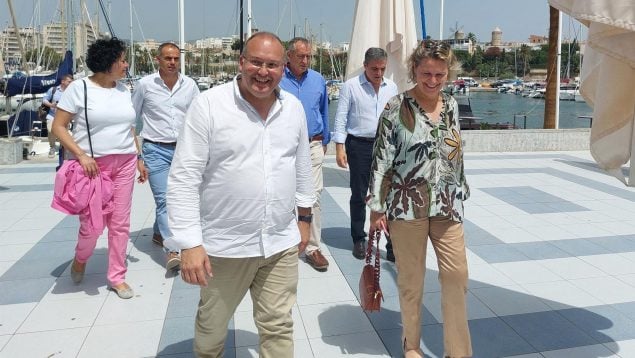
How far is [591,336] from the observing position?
3.36 metres

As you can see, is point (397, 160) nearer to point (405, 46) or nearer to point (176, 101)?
point (176, 101)

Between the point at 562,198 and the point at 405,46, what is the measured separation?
2.98 metres

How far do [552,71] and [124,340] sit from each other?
11.8m

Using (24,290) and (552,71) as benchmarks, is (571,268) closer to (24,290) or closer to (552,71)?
(24,290)

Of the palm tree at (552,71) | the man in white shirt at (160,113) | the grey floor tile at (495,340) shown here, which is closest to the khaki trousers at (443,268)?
the grey floor tile at (495,340)

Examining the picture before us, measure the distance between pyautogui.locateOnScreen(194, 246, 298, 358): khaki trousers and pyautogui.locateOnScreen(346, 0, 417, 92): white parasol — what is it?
4132 mm

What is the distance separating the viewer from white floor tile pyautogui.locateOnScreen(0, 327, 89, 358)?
3107mm

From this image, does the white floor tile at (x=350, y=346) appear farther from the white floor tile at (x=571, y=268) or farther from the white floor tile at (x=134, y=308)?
the white floor tile at (x=571, y=268)

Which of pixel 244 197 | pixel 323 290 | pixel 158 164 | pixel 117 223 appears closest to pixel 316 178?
pixel 323 290

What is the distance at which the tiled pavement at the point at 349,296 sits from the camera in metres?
3.24

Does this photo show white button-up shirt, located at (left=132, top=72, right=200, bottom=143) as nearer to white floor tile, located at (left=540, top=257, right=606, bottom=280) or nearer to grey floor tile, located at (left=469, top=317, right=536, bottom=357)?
grey floor tile, located at (left=469, top=317, right=536, bottom=357)

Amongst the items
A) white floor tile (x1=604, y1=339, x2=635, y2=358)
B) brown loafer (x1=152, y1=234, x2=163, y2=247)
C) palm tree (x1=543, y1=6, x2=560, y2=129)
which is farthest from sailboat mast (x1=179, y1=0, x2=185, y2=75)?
white floor tile (x1=604, y1=339, x2=635, y2=358)

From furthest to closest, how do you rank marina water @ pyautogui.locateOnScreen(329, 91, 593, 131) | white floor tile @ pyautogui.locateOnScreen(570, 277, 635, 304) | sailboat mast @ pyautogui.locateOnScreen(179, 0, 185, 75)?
marina water @ pyautogui.locateOnScreen(329, 91, 593, 131) < sailboat mast @ pyautogui.locateOnScreen(179, 0, 185, 75) < white floor tile @ pyautogui.locateOnScreen(570, 277, 635, 304)

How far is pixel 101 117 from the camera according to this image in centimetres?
372
